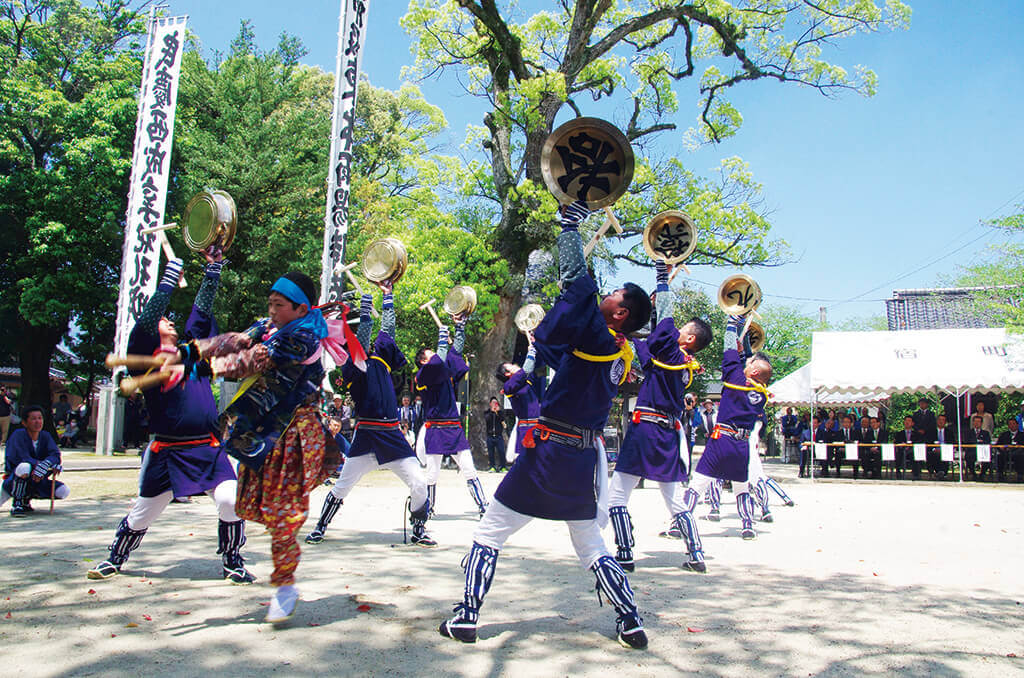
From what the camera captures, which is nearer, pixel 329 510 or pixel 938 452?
pixel 329 510

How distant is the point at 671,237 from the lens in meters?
6.41

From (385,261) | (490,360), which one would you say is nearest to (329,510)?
(385,261)

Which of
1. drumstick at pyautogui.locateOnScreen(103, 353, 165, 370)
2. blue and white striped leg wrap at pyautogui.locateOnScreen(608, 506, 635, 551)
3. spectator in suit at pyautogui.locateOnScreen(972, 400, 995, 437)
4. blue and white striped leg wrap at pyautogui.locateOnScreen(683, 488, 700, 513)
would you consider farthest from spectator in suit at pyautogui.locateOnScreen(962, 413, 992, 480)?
drumstick at pyautogui.locateOnScreen(103, 353, 165, 370)

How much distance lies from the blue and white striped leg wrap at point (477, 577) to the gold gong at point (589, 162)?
1981mm

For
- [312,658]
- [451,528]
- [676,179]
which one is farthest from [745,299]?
[676,179]

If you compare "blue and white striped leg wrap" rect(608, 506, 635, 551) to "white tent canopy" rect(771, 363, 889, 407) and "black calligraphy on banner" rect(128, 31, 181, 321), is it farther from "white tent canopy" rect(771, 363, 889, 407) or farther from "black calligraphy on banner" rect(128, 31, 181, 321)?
"white tent canopy" rect(771, 363, 889, 407)

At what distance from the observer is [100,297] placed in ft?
70.9

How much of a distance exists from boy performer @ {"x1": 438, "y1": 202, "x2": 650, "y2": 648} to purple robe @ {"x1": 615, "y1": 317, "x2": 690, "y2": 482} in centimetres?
196

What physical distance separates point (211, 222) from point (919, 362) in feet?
57.8

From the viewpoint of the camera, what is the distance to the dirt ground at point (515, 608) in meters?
3.52

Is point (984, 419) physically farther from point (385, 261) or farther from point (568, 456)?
point (568, 456)

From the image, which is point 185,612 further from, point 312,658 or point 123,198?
point 123,198

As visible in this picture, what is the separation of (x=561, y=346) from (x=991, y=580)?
431 centimetres

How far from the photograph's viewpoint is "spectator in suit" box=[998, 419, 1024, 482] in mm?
17141
